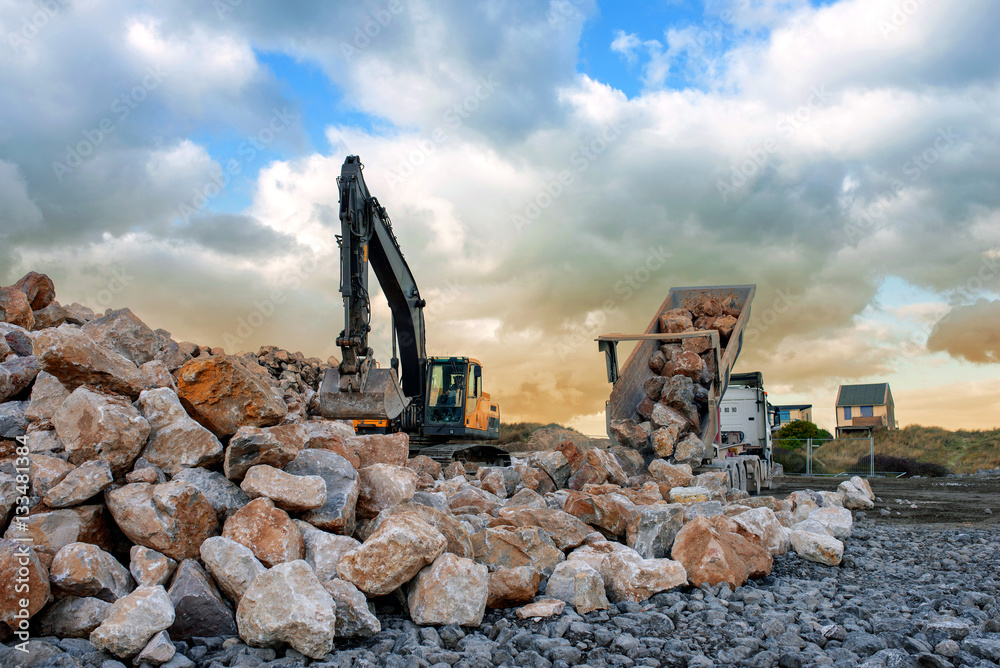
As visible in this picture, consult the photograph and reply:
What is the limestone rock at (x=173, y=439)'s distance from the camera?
4520mm

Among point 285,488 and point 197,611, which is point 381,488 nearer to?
point 285,488

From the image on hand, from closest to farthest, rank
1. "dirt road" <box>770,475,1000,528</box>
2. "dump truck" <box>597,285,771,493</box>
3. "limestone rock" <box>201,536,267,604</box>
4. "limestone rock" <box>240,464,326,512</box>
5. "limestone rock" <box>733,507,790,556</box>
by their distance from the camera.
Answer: "limestone rock" <box>201,536,267,604</box> → "limestone rock" <box>240,464,326,512</box> → "limestone rock" <box>733,507,790,556</box> → "dirt road" <box>770,475,1000,528</box> → "dump truck" <box>597,285,771,493</box>

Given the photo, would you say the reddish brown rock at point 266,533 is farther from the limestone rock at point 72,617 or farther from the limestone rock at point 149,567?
the limestone rock at point 72,617

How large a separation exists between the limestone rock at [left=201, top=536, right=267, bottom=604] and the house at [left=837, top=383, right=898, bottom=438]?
39.9m

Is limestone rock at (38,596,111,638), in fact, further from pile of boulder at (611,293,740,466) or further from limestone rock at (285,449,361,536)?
pile of boulder at (611,293,740,466)

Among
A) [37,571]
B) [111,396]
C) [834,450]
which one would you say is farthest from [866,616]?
[834,450]

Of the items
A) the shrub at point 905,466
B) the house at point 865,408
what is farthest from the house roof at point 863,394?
the shrub at point 905,466

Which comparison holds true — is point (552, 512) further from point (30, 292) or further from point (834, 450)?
point (834, 450)

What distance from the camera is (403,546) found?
12.7 ft

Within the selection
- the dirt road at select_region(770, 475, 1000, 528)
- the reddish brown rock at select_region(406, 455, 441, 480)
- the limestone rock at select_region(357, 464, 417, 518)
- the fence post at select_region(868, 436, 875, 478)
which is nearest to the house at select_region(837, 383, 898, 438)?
the fence post at select_region(868, 436, 875, 478)

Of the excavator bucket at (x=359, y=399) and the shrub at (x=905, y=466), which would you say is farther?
the shrub at (x=905, y=466)

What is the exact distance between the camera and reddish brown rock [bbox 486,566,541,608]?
414cm

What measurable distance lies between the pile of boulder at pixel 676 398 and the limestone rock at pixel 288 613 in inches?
297

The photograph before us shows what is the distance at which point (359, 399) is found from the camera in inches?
288
